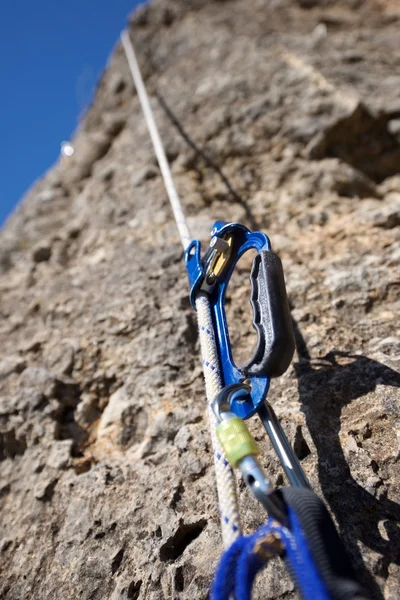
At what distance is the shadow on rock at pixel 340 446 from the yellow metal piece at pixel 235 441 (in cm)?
40

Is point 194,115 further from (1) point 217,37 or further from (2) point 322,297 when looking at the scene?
(2) point 322,297

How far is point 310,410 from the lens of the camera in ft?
5.24

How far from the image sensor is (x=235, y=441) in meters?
1.11

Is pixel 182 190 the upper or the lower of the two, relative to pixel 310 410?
upper

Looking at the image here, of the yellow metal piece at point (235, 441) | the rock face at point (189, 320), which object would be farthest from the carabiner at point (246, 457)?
the rock face at point (189, 320)

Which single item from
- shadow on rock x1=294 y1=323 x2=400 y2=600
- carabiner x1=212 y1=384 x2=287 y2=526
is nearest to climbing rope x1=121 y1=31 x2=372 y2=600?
carabiner x1=212 y1=384 x2=287 y2=526

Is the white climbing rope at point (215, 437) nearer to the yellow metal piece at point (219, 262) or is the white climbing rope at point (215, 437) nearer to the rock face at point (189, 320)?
the yellow metal piece at point (219, 262)

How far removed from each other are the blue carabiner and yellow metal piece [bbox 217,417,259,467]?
0.14m

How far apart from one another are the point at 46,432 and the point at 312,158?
2.41 m

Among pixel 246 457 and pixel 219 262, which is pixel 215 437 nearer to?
pixel 246 457

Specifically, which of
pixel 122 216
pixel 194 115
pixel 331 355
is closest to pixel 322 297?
pixel 331 355

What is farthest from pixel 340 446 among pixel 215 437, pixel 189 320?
pixel 189 320

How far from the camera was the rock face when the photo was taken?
4.74ft

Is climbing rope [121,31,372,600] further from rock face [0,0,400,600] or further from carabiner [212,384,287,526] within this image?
rock face [0,0,400,600]
